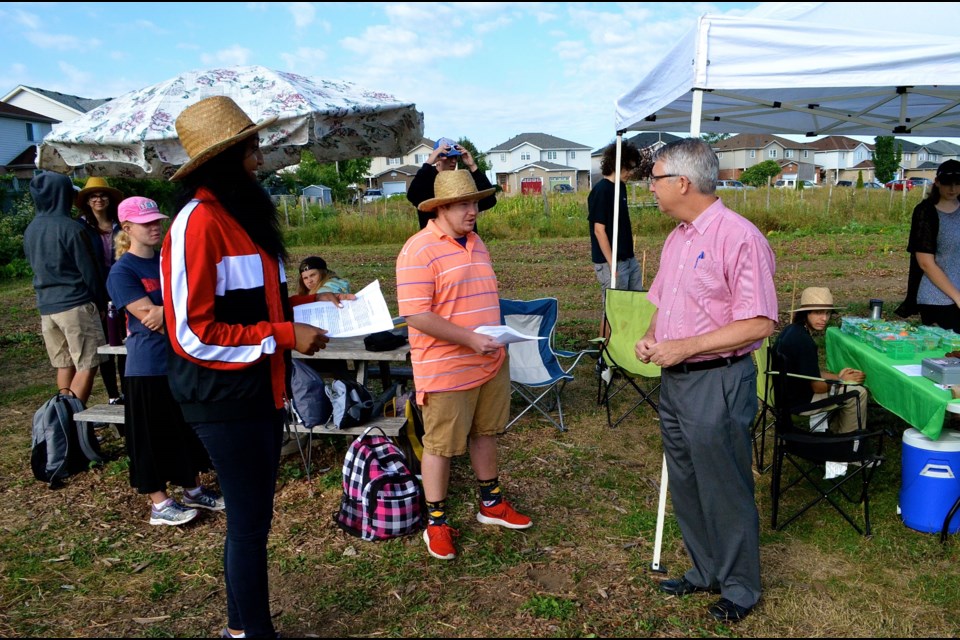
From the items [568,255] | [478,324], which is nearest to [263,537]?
[478,324]

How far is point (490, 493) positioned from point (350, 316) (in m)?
1.41

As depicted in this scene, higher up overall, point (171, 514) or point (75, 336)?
point (75, 336)

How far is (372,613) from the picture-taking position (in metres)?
2.87

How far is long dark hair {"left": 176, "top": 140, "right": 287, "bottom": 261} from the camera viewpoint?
2.11 meters

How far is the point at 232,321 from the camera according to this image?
211 centimetres

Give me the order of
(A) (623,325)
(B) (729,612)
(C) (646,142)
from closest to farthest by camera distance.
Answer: (B) (729,612) → (A) (623,325) → (C) (646,142)

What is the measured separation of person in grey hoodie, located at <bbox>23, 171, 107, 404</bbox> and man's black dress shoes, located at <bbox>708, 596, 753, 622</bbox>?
14.7 ft

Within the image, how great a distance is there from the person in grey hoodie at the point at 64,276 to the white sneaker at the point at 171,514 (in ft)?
5.48

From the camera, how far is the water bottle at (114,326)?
177 inches

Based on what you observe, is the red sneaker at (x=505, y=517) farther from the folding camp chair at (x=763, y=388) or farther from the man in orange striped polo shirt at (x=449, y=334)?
the folding camp chair at (x=763, y=388)

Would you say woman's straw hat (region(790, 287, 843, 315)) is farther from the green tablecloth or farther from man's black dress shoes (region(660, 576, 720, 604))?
man's black dress shoes (region(660, 576, 720, 604))

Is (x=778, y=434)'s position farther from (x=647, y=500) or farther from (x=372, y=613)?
(x=372, y=613)

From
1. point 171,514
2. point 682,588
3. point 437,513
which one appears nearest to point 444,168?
point 437,513

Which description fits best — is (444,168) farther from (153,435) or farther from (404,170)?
(404,170)
